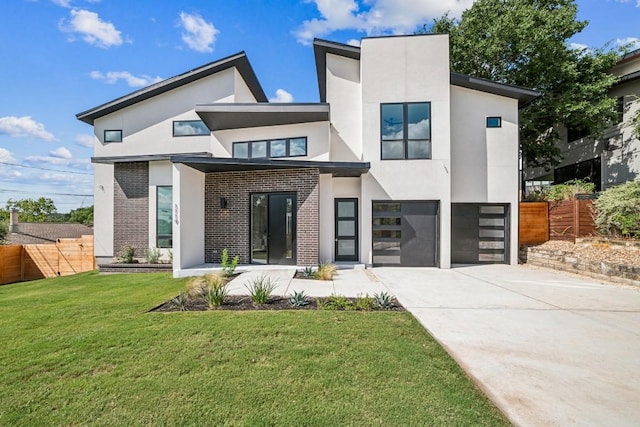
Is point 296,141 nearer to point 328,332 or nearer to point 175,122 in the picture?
point 175,122

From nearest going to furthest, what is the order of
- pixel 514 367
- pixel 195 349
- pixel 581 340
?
pixel 514 367
pixel 195 349
pixel 581 340

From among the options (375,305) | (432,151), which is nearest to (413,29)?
(432,151)

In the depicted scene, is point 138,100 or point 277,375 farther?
point 138,100

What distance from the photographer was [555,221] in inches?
403

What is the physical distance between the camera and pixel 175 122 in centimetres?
1200

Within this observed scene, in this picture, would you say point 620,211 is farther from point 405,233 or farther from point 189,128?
point 189,128

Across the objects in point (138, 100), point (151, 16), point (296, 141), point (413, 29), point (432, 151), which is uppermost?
point (413, 29)

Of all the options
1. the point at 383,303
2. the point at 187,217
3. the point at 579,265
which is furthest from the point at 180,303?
the point at 579,265

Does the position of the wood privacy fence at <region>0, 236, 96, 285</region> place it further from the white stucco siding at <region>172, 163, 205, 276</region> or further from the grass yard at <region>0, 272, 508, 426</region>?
the grass yard at <region>0, 272, 508, 426</region>

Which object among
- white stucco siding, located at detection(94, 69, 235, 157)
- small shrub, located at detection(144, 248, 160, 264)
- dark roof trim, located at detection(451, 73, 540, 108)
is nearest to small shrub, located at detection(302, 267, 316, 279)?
small shrub, located at detection(144, 248, 160, 264)

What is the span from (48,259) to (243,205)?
1068cm

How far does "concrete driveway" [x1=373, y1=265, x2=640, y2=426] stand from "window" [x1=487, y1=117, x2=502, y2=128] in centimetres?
561

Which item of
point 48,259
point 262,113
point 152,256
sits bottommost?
point 48,259

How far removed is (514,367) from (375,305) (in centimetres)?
232
